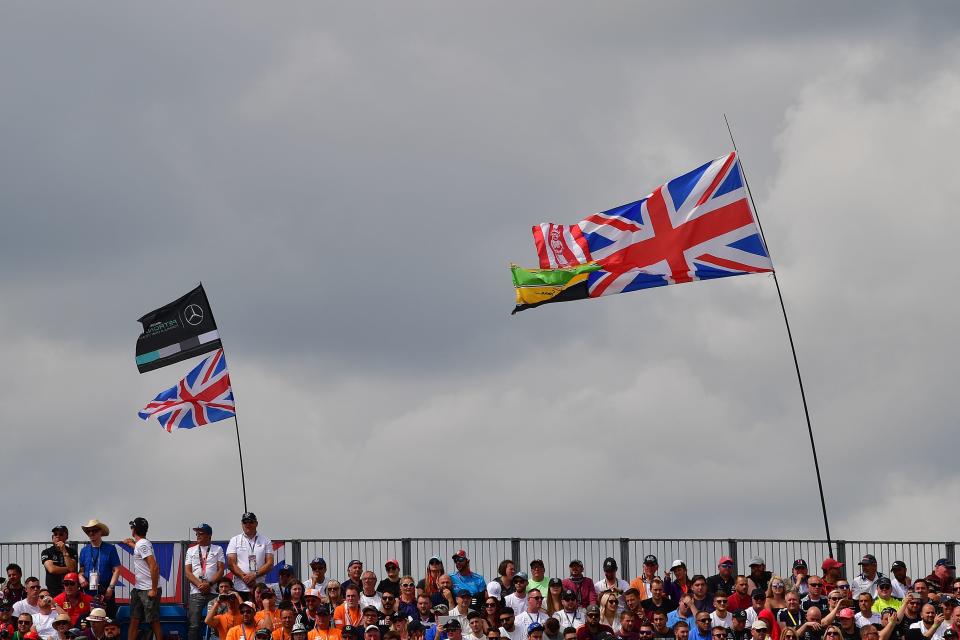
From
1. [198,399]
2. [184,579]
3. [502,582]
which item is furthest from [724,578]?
[198,399]

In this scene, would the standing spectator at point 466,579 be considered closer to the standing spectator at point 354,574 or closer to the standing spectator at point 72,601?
the standing spectator at point 354,574

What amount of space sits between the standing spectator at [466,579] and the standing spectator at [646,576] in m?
2.15

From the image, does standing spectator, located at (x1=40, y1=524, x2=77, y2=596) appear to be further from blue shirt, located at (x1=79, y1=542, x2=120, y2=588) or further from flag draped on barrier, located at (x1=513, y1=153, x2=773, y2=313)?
flag draped on barrier, located at (x1=513, y1=153, x2=773, y2=313)

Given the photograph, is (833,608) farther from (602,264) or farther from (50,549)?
(50,549)

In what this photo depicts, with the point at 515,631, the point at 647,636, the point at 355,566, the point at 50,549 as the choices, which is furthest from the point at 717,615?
the point at 50,549

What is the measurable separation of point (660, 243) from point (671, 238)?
0.64ft

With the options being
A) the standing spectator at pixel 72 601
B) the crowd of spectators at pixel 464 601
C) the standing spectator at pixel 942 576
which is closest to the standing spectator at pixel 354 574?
the crowd of spectators at pixel 464 601

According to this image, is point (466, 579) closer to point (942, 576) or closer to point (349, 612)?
point (349, 612)

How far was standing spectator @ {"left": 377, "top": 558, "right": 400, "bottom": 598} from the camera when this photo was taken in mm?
29328

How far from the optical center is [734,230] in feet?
112

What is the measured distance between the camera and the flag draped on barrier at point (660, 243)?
34.0 meters

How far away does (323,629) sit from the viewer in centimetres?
2839

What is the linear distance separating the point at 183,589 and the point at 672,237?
9.64 meters

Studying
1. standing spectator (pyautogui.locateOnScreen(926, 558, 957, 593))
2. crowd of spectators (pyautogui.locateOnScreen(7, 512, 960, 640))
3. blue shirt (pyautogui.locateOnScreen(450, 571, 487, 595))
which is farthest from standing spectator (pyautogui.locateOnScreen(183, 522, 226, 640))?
standing spectator (pyautogui.locateOnScreen(926, 558, 957, 593))
